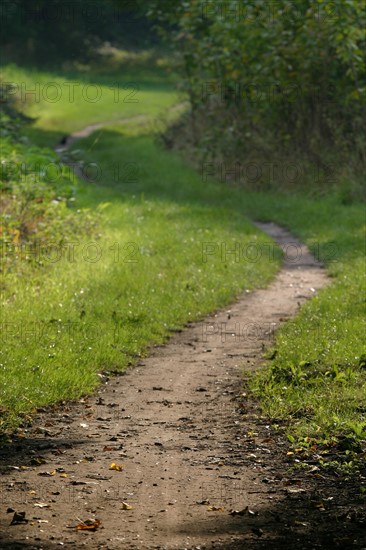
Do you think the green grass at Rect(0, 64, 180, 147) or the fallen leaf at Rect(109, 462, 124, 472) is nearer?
the fallen leaf at Rect(109, 462, 124, 472)

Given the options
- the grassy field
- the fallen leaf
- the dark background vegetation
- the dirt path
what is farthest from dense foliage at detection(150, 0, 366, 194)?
the fallen leaf

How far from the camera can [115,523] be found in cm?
564

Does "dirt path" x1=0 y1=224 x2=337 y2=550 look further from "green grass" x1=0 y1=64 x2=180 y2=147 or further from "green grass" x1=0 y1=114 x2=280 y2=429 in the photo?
"green grass" x1=0 y1=64 x2=180 y2=147

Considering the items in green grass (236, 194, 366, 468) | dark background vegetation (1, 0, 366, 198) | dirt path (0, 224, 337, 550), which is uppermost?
dark background vegetation (1, 0, 366, 198)

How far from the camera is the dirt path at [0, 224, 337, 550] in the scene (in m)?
5.52

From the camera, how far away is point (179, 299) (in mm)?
11758

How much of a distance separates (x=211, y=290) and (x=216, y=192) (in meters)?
8.91

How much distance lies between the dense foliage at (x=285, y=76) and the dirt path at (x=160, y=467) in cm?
1169

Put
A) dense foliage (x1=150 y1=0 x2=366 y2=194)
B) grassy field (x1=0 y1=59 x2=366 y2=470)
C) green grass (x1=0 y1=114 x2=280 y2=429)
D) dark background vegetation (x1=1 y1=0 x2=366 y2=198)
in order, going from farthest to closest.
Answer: dense foliage (x1=150 y1=0 x2=366 y2=194)
dark background vegetation (x1=1 y1=0 x2=366 y2=198)
green grass (x1=0 y1=114 x2=280 y2=429)
grassy field (x1=0 y1=59 x2=366 y2=470)

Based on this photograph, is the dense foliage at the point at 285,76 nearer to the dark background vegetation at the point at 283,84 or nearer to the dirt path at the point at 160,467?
the dark background vegetation at the point at 283,84

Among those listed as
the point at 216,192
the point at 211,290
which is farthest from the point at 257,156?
the point at 211,290

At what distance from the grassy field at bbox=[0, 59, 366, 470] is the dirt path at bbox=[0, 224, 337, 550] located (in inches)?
12.0

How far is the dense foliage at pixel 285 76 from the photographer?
2039 centimetres

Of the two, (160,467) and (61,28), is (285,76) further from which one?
(61,28)
